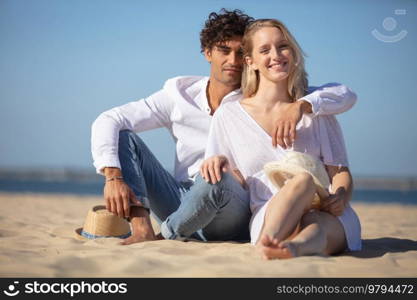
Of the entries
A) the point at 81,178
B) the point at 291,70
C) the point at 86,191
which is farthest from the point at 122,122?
the point at 81,178

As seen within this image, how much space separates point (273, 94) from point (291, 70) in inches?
6.9

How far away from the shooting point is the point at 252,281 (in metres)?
2.12

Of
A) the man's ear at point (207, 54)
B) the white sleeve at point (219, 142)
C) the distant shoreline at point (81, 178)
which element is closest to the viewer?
the white sleeve at point (219, 142)

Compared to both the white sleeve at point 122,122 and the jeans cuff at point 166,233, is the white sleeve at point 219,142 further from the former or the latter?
the white sleeve at point 122,122

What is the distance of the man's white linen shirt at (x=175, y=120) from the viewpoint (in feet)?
11.1

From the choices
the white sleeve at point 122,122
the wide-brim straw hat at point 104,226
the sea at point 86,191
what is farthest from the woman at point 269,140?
the sea at point 86,191

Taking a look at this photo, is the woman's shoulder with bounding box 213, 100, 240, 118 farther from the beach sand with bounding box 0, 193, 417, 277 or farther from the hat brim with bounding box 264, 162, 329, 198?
the beach sand with bounding box 0, 193, 417, 277

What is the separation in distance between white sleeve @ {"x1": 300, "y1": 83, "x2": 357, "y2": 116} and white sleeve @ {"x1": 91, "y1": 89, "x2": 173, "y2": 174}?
3.64 ft

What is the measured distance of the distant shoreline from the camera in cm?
2678

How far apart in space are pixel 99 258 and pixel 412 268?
1.50 m

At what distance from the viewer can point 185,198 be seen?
3.01m

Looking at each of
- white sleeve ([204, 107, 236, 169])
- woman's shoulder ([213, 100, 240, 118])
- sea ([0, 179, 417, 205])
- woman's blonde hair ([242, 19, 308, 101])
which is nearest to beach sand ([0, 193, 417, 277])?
white sleeve ([204, 107, 236, 169])

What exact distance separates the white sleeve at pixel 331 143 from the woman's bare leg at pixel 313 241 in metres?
0.38

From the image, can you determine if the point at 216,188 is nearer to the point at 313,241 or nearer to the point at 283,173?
the point at 283,173
